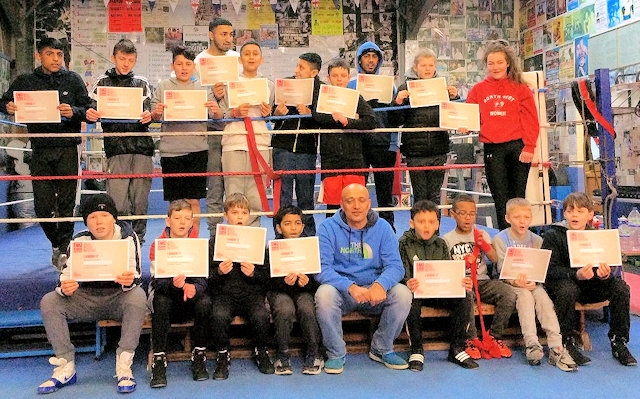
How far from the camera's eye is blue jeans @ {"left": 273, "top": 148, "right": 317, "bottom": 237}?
3197 millimetres

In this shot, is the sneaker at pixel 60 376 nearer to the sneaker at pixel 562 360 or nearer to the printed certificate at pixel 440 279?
the printed certificate at pixel 440 279

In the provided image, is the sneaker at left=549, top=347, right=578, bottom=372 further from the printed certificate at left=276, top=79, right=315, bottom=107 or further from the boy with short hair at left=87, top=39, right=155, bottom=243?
the boy with short hair at left=87, top=39, right=155, bottom=243

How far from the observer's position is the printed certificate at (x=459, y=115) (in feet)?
9.80

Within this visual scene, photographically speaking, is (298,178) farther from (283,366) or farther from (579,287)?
(579,287)

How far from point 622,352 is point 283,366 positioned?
1479 millimetres

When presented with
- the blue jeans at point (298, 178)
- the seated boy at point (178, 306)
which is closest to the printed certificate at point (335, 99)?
the blue jeans at point (298, 178)

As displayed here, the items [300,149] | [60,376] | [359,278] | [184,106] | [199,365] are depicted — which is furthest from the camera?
[300,149]

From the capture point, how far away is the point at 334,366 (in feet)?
8.11

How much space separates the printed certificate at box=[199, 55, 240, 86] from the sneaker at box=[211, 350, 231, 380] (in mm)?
1372

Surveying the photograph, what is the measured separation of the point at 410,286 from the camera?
8.59ft

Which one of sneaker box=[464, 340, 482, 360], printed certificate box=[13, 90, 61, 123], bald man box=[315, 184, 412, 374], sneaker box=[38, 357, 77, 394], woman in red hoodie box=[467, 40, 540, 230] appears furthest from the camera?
woman in red hoodie box=[467, 40, 540, 230]

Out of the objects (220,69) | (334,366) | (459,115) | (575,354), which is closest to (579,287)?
(575,354)

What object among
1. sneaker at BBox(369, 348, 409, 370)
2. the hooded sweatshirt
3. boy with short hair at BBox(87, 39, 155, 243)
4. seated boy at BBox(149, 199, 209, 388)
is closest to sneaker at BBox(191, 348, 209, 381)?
seated boy at BBox(149, 199, 209, 388)

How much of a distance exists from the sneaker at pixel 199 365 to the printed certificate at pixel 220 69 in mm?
1361
